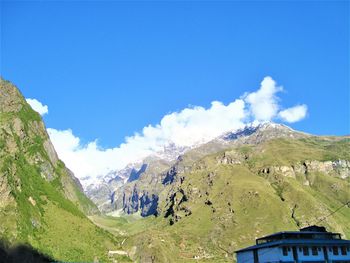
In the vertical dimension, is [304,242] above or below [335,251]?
above

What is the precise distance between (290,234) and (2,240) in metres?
130

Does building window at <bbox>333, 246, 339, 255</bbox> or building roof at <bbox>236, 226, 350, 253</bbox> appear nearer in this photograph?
building roof at <bbox>236, 226, 350, 253</bbox>

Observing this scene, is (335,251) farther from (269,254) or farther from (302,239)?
(269,254)

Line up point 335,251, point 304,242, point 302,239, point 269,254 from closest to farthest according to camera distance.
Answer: point 304,242, point 269,254, point 302,239, point 335,251

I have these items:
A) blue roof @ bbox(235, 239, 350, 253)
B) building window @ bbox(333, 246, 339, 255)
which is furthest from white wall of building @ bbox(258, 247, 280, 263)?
building window @ bbox(333, 246, 339, 255)

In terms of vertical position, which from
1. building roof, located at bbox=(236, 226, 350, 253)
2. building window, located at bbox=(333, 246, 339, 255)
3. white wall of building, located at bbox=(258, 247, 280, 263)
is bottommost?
white wall of building, located at bbox=(258, 247, 280, 263)

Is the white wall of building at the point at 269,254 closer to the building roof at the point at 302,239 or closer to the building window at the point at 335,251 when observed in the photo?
the building roof at the point at 302,239

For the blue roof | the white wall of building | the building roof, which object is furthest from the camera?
the building roof

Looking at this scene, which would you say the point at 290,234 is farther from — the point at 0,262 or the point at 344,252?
the point at 0,262

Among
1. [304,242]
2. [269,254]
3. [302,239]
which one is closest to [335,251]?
[302,239]

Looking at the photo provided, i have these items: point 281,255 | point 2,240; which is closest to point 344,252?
point 281,255

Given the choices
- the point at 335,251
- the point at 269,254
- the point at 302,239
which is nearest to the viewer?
the point at 269,254

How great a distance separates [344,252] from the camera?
305 feet

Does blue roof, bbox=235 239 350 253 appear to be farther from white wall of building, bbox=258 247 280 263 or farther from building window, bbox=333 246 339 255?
building window, bbox=333 246 339 255
